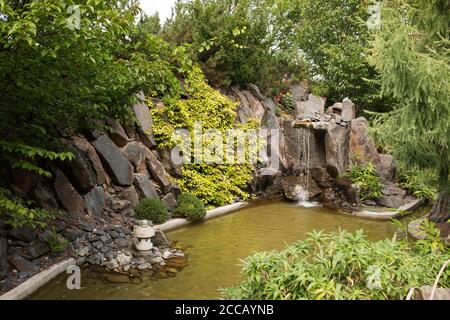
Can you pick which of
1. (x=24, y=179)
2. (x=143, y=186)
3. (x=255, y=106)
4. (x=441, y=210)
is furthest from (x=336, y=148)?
(x=24, y=179)

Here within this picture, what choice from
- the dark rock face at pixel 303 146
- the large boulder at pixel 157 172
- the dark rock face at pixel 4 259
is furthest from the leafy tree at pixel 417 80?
the dark rock face at pixel 303 146

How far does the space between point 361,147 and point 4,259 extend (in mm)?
11498

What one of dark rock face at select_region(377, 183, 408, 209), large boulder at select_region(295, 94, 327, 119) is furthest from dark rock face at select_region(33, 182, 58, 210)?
large boulder at select_region(295, 94, 327, 119)

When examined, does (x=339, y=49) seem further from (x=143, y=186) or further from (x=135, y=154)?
(x=143, y=186)

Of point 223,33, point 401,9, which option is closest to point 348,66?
point 223,33

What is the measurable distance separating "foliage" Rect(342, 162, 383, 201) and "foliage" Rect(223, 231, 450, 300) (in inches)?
345

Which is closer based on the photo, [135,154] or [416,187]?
[135,154]

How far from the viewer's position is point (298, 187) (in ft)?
42.5

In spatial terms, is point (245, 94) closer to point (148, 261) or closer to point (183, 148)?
point (183, 148)

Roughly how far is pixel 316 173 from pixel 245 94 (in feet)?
13.8

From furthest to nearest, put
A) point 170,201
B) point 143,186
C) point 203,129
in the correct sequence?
1. point 203,129
2. point 170,201
3. point 143,186

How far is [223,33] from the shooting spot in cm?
1270

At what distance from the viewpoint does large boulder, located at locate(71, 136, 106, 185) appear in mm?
7973

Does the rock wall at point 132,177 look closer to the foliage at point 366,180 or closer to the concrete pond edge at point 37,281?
the concrete pond edge at point 37,281
